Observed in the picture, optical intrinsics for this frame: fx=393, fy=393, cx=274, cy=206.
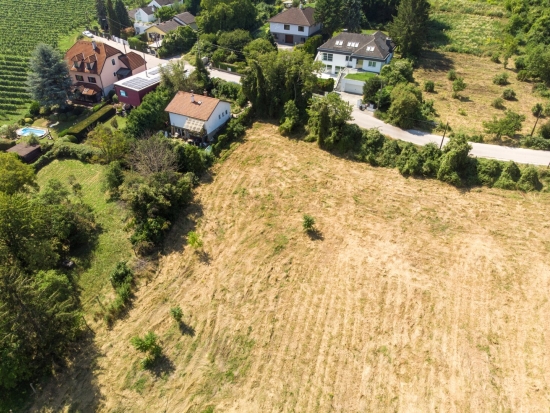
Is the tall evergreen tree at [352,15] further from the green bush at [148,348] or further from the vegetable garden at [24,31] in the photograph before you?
the green bush at [148,348]

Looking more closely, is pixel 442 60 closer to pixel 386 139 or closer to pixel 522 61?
Answer: pixel 522 61

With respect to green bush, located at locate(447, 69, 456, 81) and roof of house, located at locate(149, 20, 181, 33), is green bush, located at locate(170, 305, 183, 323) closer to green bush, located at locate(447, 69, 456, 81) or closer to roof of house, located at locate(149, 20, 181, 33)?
green bush, located at locate(447, 69, 456, 81)

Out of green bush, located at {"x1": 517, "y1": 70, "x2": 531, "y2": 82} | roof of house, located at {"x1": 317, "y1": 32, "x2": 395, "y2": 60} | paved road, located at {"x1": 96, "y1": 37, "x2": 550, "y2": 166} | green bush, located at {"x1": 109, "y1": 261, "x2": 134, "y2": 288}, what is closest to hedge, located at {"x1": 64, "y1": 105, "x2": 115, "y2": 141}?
green bush, located at {"x1": 109, "y1": 261, "x2": 134, "y2": 288}

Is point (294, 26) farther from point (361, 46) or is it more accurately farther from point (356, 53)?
point (356, 53)

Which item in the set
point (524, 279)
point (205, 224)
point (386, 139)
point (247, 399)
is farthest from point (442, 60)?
point (247, 399)

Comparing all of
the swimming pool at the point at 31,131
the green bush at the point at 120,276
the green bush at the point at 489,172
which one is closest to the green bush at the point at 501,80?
the green bush at the point at 489,172

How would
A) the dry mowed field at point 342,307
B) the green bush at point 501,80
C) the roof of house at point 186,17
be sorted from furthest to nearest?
1. the roof of house at point 186,17
2. the green bush at point 501,80
3. the dry mowed field at point 342,307

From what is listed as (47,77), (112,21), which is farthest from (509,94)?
(112,21)
